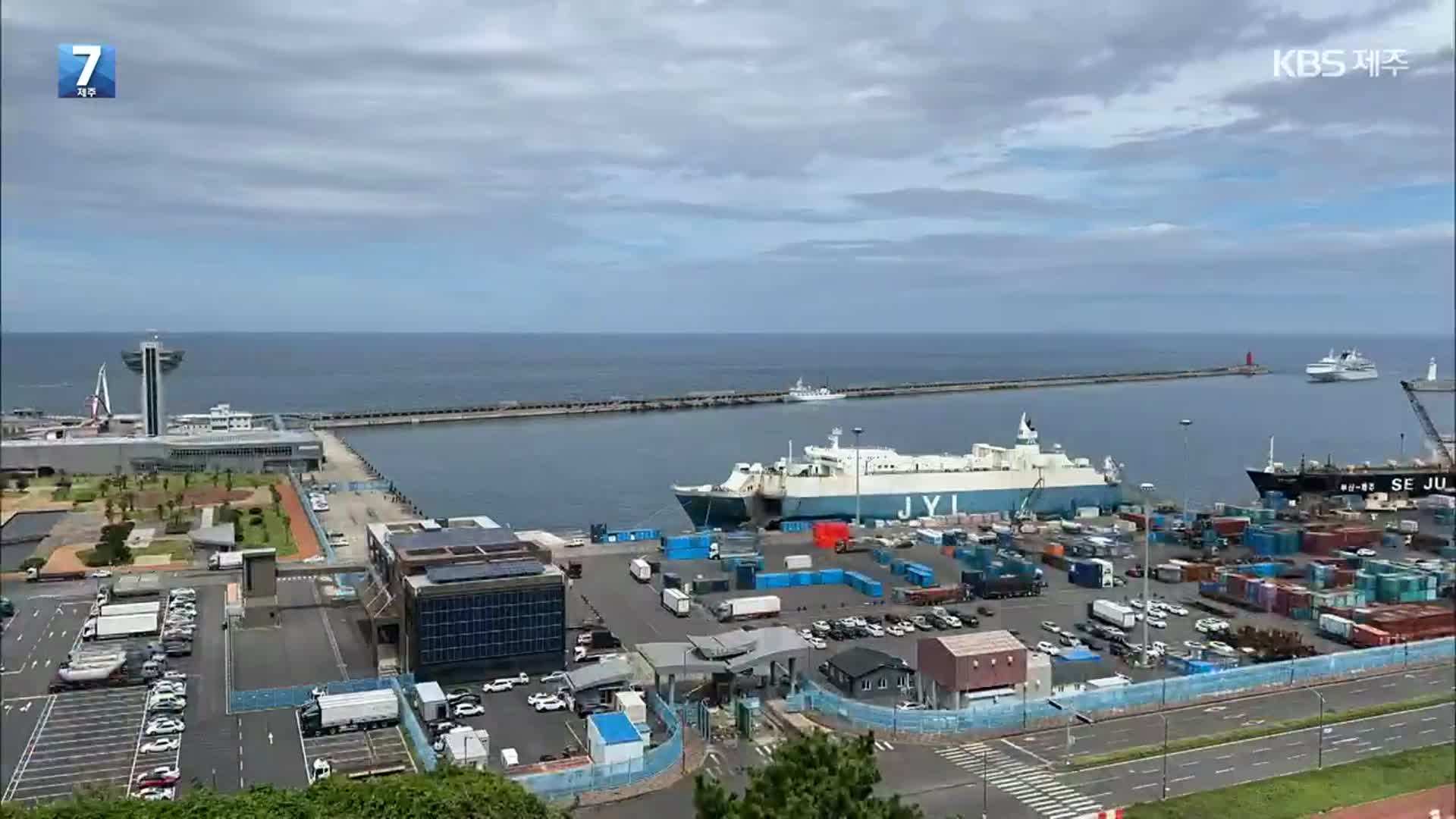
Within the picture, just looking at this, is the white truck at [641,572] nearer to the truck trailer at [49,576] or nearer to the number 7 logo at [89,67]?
the truck trailer at [49,576]

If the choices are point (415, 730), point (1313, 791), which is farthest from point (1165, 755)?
point (415, 730)

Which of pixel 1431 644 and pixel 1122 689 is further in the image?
pixel 1431 644

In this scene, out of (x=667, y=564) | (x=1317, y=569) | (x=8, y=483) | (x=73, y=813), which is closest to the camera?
(x=73, y=813)

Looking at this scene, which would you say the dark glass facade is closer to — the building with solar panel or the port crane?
the building with solar panel

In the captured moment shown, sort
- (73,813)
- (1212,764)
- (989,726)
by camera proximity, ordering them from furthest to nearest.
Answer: (989,726)
(1212,764)
(73,813)

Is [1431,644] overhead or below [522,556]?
below

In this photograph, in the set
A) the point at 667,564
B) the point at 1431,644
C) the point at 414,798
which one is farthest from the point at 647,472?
the point at 414,798

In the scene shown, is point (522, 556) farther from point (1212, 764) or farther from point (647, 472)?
point (647, 472)
